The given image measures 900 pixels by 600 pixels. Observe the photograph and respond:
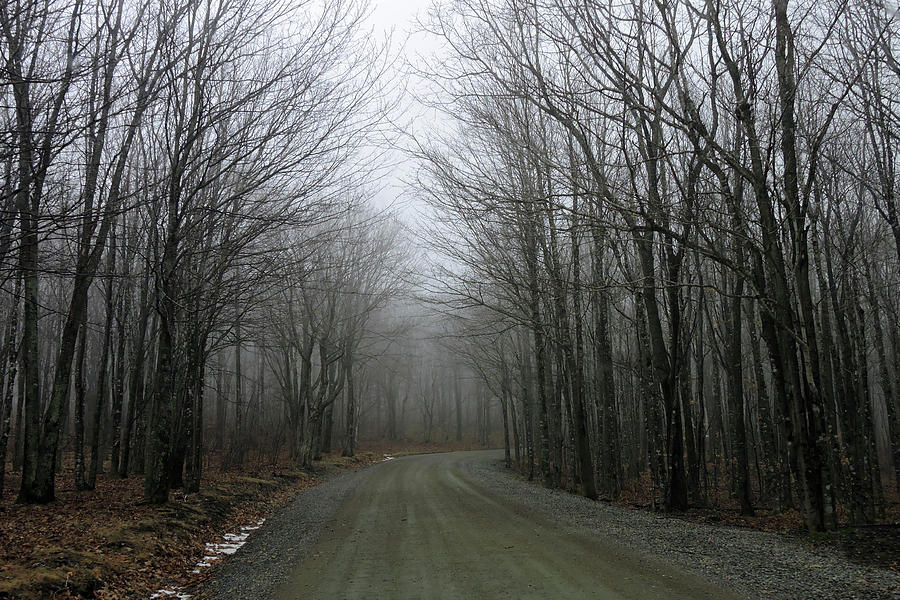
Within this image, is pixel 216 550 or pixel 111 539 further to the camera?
pixel 216 550

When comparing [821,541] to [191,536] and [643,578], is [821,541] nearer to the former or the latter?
[643,578]

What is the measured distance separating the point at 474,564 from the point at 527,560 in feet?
1.96

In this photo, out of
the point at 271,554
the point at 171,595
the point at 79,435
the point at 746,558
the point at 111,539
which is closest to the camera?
the point at 171,595

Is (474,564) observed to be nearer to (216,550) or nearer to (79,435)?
(216,550)

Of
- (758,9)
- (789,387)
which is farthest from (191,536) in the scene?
(758,9)

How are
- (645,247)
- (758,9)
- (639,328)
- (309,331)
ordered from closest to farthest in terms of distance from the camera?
(758,9) < (645,247) < (639,328) < (309,331)

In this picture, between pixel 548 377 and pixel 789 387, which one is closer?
pixel 789 387

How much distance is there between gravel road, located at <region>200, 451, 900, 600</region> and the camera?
5000 mm

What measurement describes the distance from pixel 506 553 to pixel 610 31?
683 cm

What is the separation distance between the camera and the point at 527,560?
6125mm

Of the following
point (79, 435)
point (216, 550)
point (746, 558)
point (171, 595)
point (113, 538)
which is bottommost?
point (216, 550)

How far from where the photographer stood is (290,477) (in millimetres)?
17312

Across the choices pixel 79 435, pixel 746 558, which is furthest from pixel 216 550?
pixel 79 435

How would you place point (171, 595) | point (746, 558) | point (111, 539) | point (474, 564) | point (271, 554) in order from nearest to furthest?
point (171, 595)
point (746, 558)
point (474, 564)
point (111, 539)
point (271, 554)
